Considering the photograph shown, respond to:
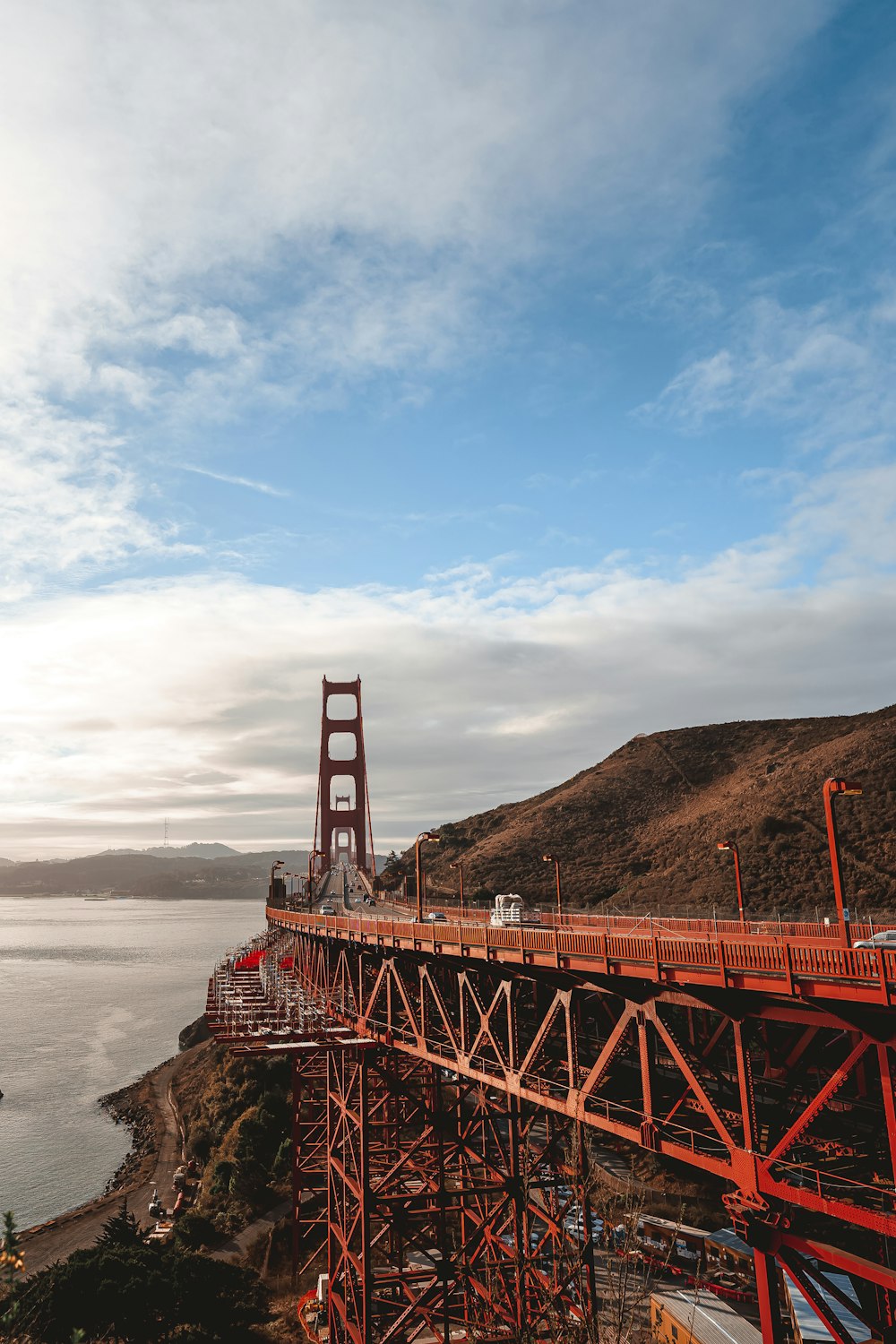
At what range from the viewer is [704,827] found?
6756cm

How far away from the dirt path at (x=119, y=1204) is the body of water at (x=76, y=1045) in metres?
2.05

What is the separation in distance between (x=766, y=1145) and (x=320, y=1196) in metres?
24.3

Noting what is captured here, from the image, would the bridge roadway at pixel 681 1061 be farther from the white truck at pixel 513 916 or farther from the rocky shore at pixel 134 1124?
the rocky shore at pixel 134 1124

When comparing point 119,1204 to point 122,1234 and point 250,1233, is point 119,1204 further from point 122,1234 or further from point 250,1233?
point 122,1234

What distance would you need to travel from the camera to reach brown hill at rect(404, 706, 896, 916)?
163 ft

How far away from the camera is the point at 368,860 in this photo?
10600 cm

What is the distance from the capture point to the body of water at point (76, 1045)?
4288 centimetres

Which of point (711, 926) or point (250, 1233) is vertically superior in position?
point (711, 926)

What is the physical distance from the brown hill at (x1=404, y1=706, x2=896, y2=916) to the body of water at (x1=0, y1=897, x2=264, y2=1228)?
28706mm

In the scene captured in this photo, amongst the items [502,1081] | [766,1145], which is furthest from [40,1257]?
[766,1145]

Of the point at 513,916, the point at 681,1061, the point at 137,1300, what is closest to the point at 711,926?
the point at 513,916

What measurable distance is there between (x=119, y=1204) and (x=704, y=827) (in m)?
48.7

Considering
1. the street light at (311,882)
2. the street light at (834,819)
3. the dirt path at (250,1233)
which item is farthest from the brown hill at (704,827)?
the street light at (834,819)

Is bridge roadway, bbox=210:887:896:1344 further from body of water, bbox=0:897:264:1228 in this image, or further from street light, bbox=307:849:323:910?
street light, bbox=307:849:323:910
